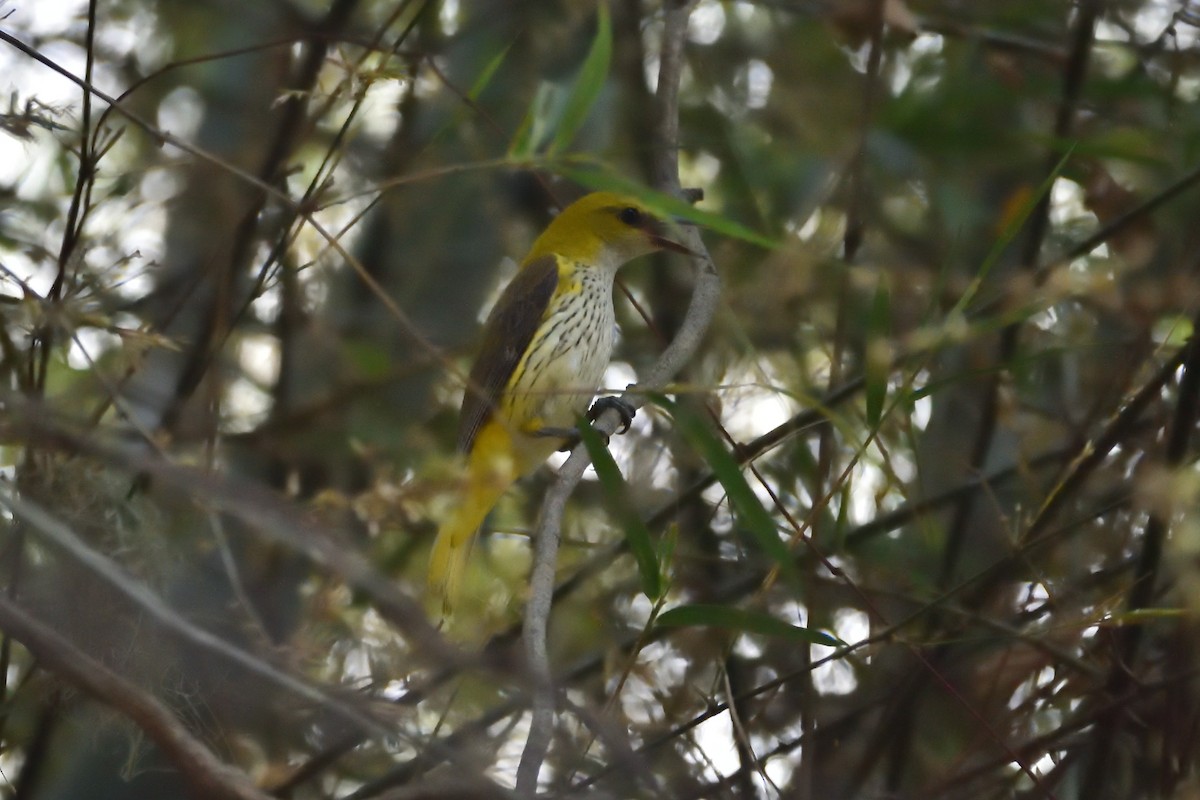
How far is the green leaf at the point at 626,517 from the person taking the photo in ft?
6.24

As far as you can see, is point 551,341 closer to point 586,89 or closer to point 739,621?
point 586,89

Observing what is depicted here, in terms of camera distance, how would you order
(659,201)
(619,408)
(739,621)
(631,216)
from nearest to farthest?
(659,201), (739,621), (619,408), (631,216)

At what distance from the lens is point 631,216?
11.0 ft

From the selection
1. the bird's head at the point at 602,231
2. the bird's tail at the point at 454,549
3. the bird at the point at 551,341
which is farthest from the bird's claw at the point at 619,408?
the bird's head at the point at 602,231

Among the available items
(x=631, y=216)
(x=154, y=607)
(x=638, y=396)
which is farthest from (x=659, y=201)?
(x=631, y=216)

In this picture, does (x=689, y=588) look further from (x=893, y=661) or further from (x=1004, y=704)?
(x=1004, y=704)

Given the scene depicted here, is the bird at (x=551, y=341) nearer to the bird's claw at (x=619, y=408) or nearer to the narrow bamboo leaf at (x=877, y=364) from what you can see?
the bird's claw at (x=619, y=408)

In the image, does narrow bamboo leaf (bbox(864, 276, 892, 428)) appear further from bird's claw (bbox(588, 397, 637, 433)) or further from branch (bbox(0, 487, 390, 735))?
branch (bbox(0, 487, 390, 735))

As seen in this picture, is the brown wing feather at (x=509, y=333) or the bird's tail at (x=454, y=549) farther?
the brown wing feather at (x=509, y=333)

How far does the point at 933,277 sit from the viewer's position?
3357 millimetres

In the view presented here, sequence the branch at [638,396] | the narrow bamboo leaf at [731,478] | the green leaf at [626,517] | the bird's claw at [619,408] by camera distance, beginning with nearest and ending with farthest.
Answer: the branch at [638,396], the narrow bamboo leaf at [731,478], the green leaf at [626,517], the bird's claw at [619,408]

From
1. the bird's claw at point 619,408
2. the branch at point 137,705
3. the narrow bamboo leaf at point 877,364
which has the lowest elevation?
the branch at point 137,705

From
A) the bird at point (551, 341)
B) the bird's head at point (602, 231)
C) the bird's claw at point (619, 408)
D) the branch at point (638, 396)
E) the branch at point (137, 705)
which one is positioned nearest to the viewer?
the branch at point (137, 705)

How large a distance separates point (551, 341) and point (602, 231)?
1.19 ft
